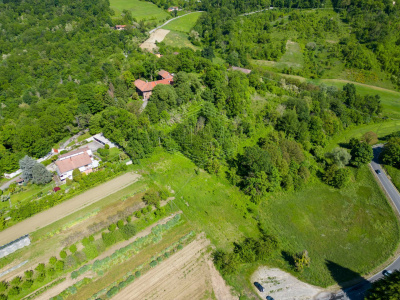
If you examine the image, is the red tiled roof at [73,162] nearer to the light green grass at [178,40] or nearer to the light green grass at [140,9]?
the light green grass at [178,40]

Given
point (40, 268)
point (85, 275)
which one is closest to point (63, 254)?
point (40, 268)

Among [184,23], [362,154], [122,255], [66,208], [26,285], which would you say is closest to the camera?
[26,285]

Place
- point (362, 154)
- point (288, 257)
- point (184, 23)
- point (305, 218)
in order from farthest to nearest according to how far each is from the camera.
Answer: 1. point (184, 23)
2. point (362, 154)
3. point (305, 218)
4. point (288, 257)

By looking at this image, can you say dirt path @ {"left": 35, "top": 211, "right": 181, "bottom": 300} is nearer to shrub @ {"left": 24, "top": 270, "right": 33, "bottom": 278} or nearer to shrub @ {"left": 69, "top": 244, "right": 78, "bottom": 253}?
shrub @ {"left": 69, "top": 244, "right": 78, "bottom": 253}

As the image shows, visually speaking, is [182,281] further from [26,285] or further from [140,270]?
[26,285]

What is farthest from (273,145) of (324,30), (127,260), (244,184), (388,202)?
(324,30)

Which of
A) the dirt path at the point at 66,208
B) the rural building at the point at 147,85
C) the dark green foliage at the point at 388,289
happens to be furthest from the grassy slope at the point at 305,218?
the rural building at the point at 147,85
